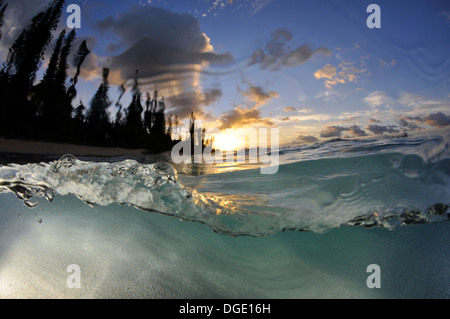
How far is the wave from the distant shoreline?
0.54ft

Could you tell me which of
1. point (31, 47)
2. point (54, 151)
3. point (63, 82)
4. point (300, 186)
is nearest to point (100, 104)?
point (63, 82)

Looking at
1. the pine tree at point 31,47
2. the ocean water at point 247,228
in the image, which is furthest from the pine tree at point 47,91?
the ocean water at point 247,228

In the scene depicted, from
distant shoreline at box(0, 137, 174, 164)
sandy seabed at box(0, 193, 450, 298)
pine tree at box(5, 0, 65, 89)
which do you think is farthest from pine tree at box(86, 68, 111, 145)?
sandy seabed at box(0, 193, 450, 298)

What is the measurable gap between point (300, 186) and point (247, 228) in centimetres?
98

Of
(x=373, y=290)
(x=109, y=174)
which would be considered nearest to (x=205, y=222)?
(x=109, y=174)

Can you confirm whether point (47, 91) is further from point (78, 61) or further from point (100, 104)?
point (100, 104)

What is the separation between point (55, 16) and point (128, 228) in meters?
2.84

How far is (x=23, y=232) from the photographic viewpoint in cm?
397

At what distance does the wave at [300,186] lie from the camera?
3.46 metres

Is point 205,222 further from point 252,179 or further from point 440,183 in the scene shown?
point 440,183

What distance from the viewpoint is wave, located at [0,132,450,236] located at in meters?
3.46

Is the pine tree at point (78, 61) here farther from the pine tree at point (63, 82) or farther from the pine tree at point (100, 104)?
the pine tree at point (100, 104)

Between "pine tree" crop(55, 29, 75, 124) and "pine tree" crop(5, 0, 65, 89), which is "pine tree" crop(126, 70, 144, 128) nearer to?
"pine tree" crop(55, 29, 75, 124)

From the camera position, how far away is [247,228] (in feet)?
11.6
